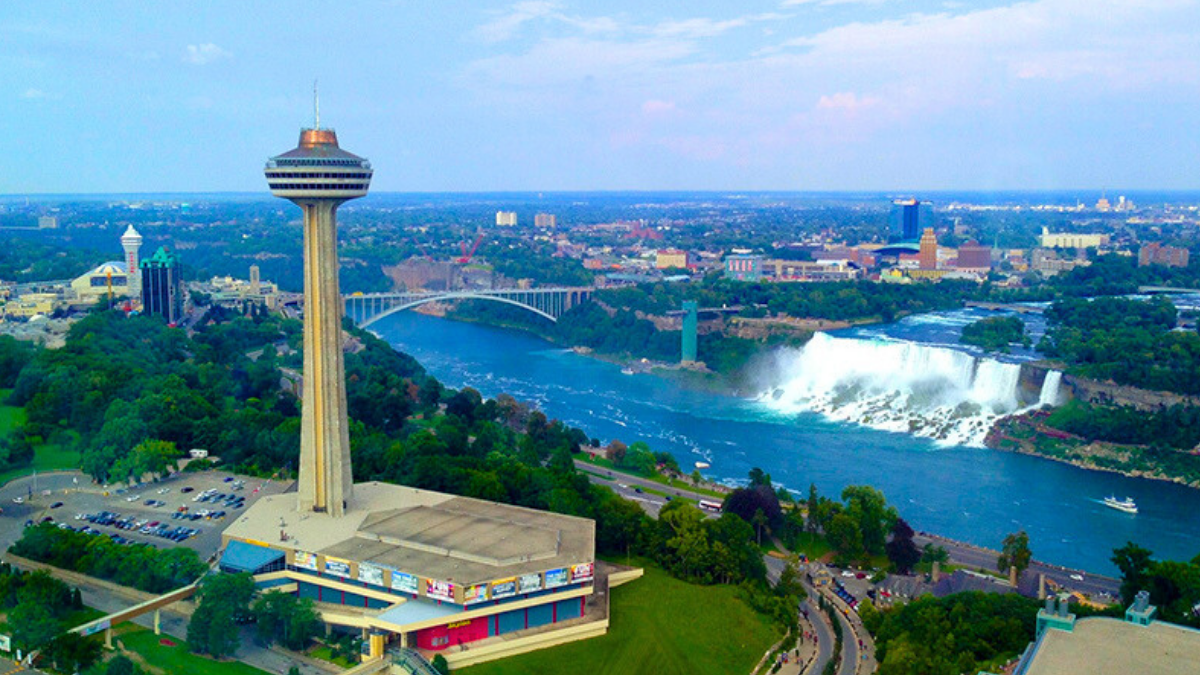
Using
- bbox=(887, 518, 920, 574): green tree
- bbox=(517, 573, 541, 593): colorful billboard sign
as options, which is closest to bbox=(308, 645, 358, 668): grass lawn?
bbox=(517, 573, 541, 593): colorful billboard sign

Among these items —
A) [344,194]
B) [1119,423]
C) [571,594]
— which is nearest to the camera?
[571,594]

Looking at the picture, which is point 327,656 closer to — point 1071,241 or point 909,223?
point 1071,241

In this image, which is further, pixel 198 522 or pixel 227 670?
pixel 198 522

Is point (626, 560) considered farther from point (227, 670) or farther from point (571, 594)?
point (227, 670)

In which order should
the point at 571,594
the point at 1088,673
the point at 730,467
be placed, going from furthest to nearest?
1. the point at 730,467
2. the point at 571,594
3. the point at 1088,673

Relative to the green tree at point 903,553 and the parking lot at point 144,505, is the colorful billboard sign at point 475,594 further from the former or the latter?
the green tree at point 903,553

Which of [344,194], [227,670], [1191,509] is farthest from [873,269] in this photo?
[227,670]

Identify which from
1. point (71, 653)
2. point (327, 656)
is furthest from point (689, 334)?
point (71, 653)
